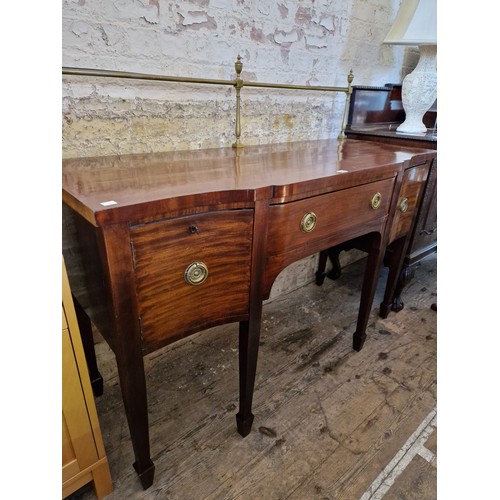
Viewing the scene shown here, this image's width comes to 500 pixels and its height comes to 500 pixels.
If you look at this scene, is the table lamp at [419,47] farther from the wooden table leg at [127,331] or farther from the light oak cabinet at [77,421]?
the light oak cabinet at [77,421]

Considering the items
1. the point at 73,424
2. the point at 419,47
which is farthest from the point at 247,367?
the point at 419,47

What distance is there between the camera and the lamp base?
4.93 feet

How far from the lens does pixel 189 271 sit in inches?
28.7

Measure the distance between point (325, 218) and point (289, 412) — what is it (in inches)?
29.1

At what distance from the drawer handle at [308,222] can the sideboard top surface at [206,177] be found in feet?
0.21

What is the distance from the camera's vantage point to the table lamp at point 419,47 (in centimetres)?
131

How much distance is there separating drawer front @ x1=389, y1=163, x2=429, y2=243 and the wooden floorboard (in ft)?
1.86

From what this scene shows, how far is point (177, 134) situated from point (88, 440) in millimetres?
985

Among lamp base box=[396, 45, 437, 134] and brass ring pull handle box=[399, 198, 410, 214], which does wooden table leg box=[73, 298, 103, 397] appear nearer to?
brass ring pull handle box=[399, 198, 410, 214]

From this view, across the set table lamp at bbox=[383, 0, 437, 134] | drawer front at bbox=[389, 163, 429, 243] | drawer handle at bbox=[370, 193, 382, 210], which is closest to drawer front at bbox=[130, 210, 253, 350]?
drawer handle at bbox=[370, 193, 382, 210]

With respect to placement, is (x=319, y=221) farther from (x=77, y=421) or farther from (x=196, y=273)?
(x=77, y=421)
